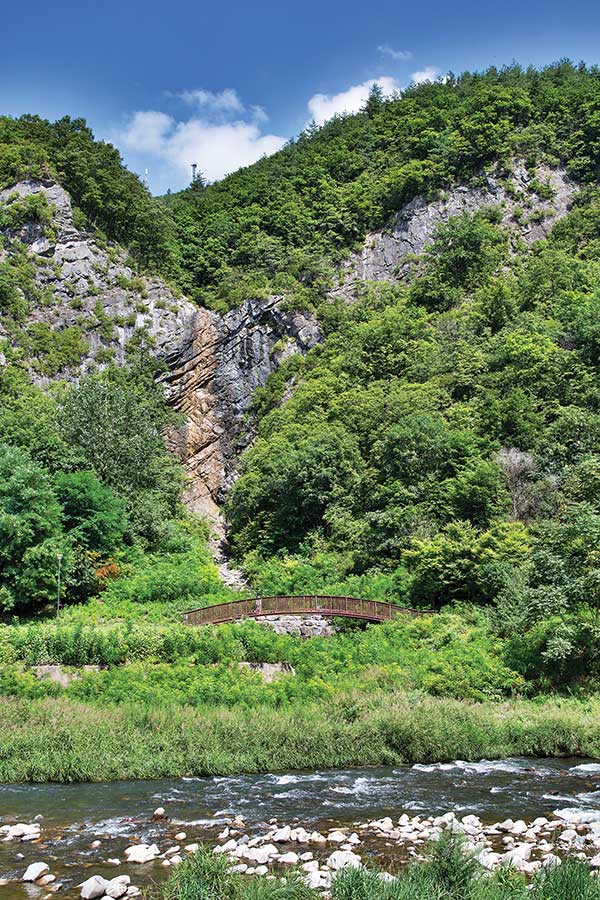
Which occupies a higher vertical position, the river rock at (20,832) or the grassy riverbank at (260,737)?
the river rock at (20,832)

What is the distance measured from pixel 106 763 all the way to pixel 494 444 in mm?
27530

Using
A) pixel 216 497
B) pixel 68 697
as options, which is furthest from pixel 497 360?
pixel 68 697

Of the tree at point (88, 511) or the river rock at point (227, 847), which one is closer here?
the river rock at point (227, 847)

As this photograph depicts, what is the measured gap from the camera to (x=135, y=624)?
2850 cm

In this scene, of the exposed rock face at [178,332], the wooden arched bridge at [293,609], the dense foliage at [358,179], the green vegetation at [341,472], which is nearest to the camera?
the green vegetation at [341,472]

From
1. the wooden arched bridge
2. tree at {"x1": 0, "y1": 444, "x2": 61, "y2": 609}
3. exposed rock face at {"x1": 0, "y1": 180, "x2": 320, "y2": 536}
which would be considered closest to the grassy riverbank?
the wooden arched bridge

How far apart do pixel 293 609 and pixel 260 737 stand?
12759 mm

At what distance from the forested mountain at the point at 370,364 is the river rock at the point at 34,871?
16193 mm

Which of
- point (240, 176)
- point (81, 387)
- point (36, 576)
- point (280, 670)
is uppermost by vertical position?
point (240, 176)

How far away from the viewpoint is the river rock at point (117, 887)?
942 cm

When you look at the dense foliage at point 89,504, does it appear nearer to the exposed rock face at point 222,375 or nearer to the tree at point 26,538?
the tree at point 26,538

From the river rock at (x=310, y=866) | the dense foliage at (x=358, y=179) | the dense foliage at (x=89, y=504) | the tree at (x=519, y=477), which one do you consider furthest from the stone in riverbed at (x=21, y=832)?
the dense foliage at (x=358, y=179)

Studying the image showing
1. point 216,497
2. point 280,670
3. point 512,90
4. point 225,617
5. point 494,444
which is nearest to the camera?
point 280,670

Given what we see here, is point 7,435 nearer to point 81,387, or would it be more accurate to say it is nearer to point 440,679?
point 81,387
